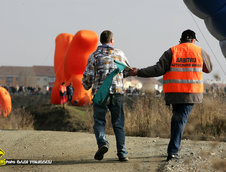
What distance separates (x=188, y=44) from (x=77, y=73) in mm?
21352

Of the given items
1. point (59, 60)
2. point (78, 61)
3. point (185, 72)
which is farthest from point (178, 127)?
point (59, 60)

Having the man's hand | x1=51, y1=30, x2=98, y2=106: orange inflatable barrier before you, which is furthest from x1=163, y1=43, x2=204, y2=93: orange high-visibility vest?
x1=51, y1=30, x2=98, y2=106: orange inflatable barrier

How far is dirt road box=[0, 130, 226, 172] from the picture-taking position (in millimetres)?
4551

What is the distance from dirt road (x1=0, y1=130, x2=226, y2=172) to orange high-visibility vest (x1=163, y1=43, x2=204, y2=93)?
832 millimetres

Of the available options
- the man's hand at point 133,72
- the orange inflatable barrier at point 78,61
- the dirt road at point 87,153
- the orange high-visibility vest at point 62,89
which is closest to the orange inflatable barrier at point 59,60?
the orange inflatable barrier at point 78,61

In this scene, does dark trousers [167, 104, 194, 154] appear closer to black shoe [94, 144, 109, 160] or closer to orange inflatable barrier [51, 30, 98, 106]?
black shoe [94, 144, 109, 160]

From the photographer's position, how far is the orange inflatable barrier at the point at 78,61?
24750mm

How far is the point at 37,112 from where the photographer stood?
78.9ft

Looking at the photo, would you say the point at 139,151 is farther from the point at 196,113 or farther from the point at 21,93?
the point at 21,93

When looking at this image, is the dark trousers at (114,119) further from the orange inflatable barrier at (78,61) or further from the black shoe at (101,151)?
the orange inflatable barrier at (78,61)

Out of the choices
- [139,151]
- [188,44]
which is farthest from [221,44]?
[139,151]

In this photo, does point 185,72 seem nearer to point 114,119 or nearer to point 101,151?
point 114,119

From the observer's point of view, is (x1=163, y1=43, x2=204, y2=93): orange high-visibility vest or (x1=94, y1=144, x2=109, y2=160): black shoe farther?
(x1=163, y1=43, x2=204, y2=93): orange high-visibility vest

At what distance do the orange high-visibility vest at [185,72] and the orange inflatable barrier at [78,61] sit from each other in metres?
20.0
